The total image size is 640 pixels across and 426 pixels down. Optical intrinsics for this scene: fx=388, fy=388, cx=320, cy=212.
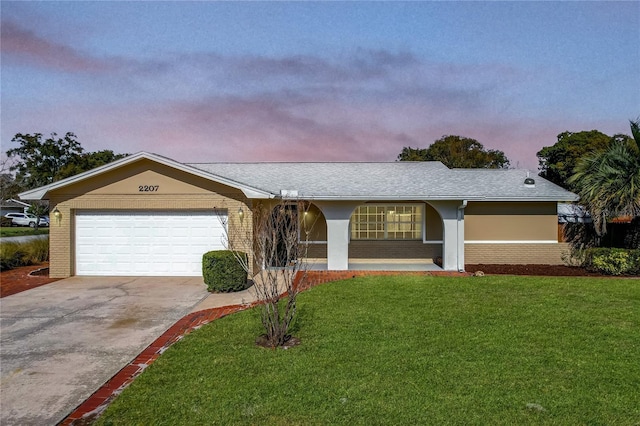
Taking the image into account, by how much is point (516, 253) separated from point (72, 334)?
45.4ft

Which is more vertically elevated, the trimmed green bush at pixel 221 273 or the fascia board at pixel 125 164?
the fascia board at pixel 125 164

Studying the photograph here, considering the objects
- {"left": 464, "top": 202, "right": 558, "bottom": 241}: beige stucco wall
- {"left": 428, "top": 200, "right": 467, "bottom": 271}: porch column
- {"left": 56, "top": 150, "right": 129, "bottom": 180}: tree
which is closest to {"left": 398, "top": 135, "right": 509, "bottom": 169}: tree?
{"left": 464, "top": 202, "right": 558, "bottom": 241}: beige stucco wall

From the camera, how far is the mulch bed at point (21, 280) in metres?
10.8

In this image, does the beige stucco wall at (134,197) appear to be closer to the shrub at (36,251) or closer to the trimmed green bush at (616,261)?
the shrub at (36,251)

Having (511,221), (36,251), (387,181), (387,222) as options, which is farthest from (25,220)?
(511,221)

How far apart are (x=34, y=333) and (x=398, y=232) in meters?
11.9

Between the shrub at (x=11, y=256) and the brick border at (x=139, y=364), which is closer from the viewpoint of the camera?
Result: the brick border at (x=139, y=364)

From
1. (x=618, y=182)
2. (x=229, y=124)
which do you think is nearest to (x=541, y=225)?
(x=618, y=182)

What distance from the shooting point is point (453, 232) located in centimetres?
1319

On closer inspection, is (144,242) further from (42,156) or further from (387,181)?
(42,156)

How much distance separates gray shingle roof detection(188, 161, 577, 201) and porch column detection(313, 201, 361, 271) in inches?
16.5

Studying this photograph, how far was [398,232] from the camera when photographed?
50.5 feet

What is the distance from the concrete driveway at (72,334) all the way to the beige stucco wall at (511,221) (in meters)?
9.81

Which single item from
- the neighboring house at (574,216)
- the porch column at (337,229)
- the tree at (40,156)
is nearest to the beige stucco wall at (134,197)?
the porch column at (337,229)
